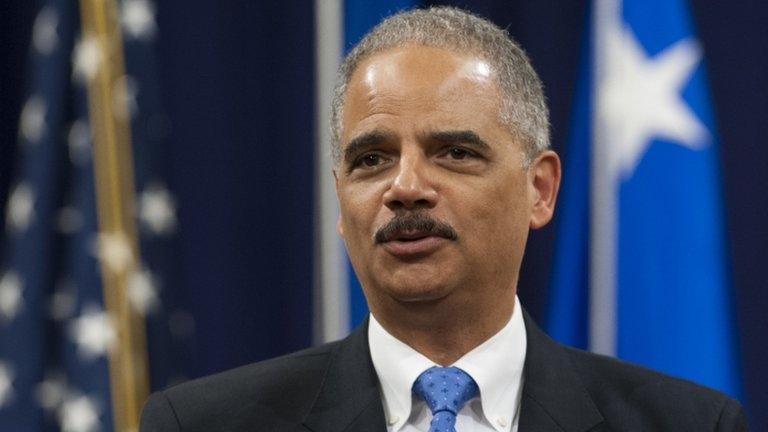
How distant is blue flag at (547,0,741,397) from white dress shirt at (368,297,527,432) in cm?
96

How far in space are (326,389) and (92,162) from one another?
1338mm

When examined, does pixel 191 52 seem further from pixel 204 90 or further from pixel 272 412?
pixel 272 412

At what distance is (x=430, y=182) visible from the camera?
6.01 ft

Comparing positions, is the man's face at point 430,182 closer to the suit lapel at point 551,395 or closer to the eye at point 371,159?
the eye at point 371,159

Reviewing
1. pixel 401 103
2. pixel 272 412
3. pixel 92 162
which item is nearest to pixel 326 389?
pixel 272 412

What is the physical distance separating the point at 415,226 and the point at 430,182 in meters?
0.08

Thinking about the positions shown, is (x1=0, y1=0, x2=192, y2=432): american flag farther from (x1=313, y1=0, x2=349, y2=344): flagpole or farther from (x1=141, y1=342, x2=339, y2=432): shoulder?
(x1=141, y1=342, x2=339, y2=432): shoulder

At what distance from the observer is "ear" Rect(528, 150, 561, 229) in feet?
6.67

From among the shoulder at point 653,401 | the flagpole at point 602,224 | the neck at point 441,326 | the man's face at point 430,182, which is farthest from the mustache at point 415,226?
the flagpole at point 602,224

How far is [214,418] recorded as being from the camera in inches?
74.1

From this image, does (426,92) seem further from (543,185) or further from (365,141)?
(543,185)

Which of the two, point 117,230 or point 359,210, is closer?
point 359,210

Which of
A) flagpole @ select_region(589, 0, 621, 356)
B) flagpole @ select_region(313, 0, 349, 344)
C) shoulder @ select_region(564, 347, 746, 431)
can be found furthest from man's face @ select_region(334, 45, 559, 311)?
flagpole @ select_region(313, 0, 349, 344)

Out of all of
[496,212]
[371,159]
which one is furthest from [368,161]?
[496,212]
